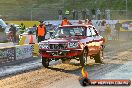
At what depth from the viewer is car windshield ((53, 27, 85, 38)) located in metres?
15.4

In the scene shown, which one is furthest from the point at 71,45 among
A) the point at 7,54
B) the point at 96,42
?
the point at 7,54

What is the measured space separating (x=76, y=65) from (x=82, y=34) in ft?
4.30

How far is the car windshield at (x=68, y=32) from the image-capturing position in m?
15.4

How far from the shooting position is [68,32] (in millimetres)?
15461

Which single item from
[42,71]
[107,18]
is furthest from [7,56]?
[107,18]

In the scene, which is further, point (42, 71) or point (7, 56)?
point (7, 56)

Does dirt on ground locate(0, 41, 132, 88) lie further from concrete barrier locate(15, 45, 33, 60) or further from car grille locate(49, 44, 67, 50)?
concrete barrier locate(15, 45, 33, 60)

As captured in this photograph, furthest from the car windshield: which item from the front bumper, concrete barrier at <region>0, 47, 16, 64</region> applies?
concrete barrier at <region>0, 47, 16, 64</region>

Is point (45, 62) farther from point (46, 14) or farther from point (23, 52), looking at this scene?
point (46, 14)

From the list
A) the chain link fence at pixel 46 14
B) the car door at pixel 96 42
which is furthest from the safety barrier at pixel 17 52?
the chain link fence at pixel 46 14

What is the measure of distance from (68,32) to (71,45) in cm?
119

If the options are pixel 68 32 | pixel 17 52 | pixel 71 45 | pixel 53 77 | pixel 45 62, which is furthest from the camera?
pixel 17 52

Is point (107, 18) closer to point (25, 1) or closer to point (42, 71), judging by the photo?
point (25, 1)

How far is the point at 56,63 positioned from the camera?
16.8m
